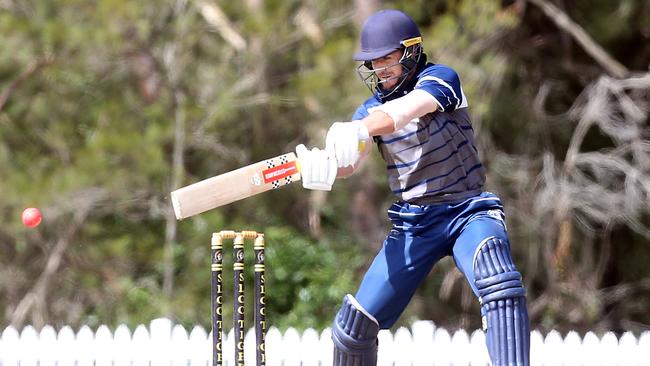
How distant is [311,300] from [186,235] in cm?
126

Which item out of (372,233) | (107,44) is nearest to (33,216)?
(107,44)

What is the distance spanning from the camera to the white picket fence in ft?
21.2

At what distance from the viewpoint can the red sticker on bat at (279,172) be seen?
4223mm

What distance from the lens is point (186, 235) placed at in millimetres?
10070

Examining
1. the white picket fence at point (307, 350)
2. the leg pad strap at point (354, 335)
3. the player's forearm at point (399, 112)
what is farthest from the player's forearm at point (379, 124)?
the white picket fence at point (307, 350)

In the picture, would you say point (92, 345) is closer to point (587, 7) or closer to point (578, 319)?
point (578, 319)

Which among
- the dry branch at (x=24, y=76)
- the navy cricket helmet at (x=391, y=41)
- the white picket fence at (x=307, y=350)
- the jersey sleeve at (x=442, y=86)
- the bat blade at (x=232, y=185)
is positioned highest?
the dry branch at (x=24, y=76)

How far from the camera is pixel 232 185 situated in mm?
4152

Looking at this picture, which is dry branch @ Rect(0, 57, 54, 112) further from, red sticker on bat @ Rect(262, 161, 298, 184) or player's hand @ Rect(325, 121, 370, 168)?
player's hand @ Rect(325, 121, 370, 168)

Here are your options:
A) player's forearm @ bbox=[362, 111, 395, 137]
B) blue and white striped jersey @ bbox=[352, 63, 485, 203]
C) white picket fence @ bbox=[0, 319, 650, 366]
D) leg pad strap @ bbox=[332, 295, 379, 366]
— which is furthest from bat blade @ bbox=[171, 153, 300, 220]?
white picket fence @ bbox=[0, 319, 650, 366]

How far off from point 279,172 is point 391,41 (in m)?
0.73

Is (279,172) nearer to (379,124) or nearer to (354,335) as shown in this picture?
(379,124)

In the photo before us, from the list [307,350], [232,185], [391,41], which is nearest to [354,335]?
[232,185]

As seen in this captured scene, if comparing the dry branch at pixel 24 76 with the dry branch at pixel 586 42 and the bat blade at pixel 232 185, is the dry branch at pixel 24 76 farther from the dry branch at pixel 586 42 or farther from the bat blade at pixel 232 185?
the bat blade at pixel 232 185
